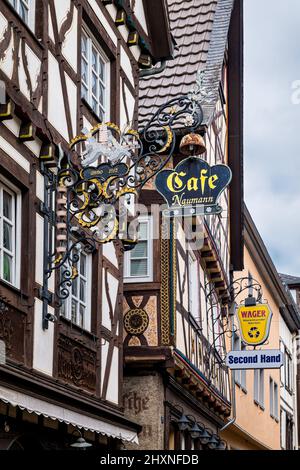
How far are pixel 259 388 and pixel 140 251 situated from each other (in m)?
13.7

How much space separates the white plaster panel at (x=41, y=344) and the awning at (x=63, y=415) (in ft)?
1.41

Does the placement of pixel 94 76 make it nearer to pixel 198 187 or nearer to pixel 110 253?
pixel 110 253

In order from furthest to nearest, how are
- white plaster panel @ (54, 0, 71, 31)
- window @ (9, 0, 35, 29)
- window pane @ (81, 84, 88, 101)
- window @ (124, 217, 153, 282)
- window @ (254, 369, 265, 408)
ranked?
window @ (254, 369, 265, 408), window @ (124, 217, 153, 282), window pane @ (81, 84, 88, 101), white plaster panel @ (54, 0, 71, 31), window @ (9, 0, 35, 29)

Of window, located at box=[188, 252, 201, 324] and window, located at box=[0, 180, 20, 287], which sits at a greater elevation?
window, located at box=[188, 252, 201, 324]

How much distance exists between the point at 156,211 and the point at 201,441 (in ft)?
17.0

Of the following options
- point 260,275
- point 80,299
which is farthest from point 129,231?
point 260,275

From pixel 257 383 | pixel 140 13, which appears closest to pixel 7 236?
pixel 140 13

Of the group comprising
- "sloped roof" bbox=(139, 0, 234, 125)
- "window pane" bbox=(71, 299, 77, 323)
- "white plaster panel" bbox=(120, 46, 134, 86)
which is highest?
"sloped roof" bbox=(139, 0, 234, 125)

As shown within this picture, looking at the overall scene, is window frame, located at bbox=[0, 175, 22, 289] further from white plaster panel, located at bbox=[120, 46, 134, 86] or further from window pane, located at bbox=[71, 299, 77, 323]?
white plaster panel, located at bbox=[120, 46, 134, 86]

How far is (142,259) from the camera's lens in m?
18.0

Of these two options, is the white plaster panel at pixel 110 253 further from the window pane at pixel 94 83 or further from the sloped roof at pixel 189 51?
the sloped roof at pixel 189 51

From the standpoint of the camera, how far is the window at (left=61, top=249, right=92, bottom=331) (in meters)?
13.0

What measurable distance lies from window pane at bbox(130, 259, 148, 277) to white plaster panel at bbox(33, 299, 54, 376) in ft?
19.9

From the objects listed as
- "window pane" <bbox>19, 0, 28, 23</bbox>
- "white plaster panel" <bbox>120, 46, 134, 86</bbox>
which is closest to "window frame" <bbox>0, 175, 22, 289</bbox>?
"window pane" <bbox>19, 0, 28, 23</bbox>
